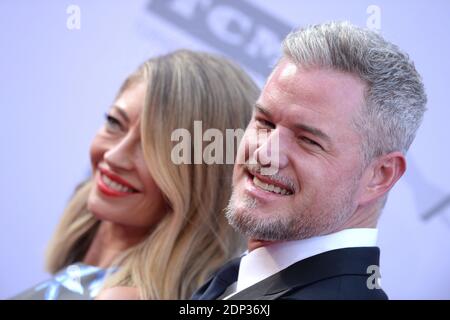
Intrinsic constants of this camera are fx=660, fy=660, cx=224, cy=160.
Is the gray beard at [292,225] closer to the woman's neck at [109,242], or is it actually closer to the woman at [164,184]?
the woman at [164,184]

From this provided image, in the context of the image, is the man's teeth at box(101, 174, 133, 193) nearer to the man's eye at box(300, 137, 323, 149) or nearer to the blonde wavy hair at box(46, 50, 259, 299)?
the blonde wavy hair at box(46, 50, 259, 299)

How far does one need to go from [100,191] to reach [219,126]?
38cm

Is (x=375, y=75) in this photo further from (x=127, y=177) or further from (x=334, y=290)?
(x=127, y=177)

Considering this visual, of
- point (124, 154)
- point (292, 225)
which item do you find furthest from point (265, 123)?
point (124, 154)

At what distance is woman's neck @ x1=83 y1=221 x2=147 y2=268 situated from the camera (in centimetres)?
184

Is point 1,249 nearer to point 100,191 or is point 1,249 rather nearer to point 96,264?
point 96,264

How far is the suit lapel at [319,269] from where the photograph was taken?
1218 millimetres

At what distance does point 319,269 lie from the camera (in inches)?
48.1

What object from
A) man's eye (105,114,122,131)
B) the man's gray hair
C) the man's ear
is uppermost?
the man's gray hair

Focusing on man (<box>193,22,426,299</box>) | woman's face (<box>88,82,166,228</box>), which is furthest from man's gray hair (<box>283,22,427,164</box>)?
woman's face (<box>88,82,166,228</box>)

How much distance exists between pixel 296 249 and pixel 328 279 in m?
0.09

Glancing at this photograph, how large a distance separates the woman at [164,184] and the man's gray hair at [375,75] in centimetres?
50
